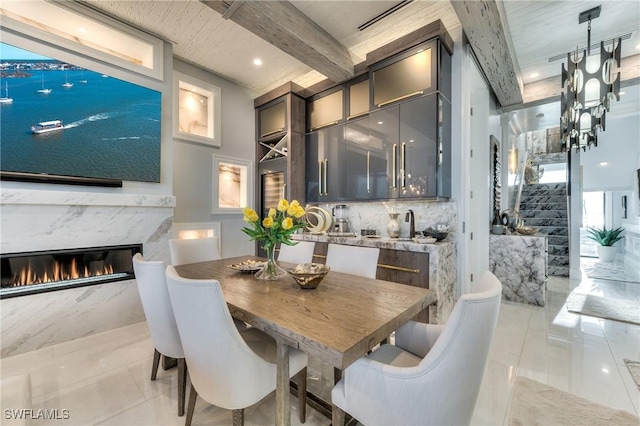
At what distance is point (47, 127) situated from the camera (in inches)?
92.4

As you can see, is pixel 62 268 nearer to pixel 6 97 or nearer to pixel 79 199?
pixel 79 199

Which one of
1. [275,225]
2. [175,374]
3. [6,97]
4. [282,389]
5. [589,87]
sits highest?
[589,87]

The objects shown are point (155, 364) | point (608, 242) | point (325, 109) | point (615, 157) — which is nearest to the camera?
point (155, 364)

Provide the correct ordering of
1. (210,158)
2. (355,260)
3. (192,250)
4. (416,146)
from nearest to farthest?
(355,260), (192,250), (416,146), (210,158)

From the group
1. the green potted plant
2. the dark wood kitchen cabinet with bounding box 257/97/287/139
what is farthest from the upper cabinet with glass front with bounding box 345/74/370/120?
the green potted plant

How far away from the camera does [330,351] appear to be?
875 mm

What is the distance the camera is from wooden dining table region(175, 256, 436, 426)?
3.07ft

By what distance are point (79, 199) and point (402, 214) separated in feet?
11.1

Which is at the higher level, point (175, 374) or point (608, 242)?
point (608, 242)

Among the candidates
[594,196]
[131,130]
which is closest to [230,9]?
[131,130]

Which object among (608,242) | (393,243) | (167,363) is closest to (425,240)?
(393,243)

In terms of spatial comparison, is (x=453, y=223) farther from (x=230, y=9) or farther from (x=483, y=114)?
(x=230, y=9)

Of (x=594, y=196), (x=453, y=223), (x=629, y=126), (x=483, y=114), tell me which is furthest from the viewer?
(x=594, y=196)

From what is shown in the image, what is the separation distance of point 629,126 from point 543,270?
566 cm
